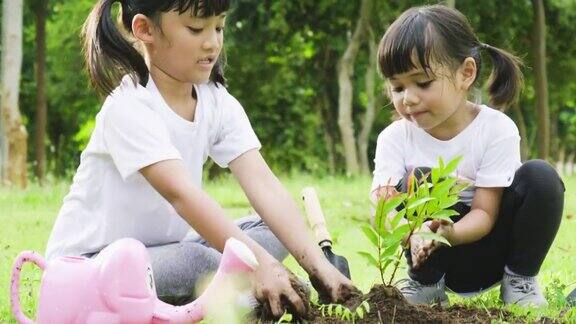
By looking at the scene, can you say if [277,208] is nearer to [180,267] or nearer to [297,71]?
[180,267]

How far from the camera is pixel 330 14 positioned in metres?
18.4

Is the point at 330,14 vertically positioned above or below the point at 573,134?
above

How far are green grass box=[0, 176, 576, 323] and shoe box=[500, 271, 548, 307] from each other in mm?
50

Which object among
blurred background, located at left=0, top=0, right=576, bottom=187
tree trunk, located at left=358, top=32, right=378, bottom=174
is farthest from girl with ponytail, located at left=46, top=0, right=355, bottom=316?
tree trunk, located at left=358, top=32, right=378, bottom=174

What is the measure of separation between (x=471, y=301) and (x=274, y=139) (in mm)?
19298

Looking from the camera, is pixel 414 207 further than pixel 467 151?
No

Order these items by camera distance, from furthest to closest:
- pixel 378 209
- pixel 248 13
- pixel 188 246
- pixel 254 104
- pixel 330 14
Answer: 1. pixel 254 104
2. pixel 330 14
3. pixel 248 13
4. pixel 188 246
5. pixel 378 209

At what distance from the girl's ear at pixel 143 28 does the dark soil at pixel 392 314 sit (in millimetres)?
968

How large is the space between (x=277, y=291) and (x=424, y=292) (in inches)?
39.4

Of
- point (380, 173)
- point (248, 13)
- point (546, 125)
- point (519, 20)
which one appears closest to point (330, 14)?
point (248, 13)

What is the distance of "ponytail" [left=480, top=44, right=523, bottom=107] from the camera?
3.74 m

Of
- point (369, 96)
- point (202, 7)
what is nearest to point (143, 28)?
point (202, 7)

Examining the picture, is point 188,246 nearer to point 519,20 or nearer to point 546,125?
point 546,125

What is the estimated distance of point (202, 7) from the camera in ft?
9.95
